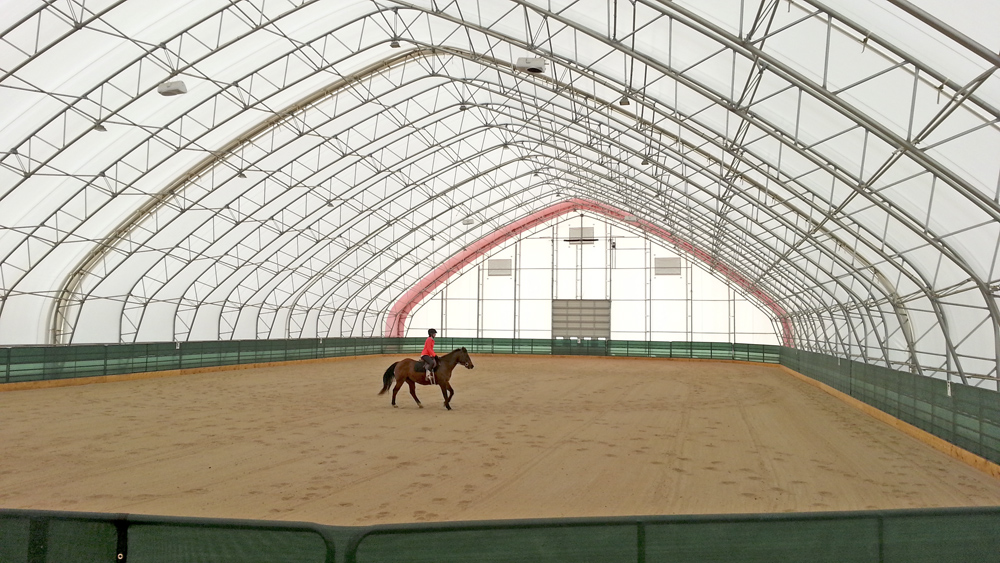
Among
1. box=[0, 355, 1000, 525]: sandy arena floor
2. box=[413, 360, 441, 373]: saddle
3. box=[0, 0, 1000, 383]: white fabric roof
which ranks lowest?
box=[0, 355, 1000, 525]: sandy arena floor

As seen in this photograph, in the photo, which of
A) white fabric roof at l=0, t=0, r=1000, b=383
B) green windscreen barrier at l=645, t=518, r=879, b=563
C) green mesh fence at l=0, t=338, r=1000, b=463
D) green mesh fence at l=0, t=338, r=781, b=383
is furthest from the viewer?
green mesh fence at l=0, t=338, r=781, b=383

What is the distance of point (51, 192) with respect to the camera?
26.9 metres

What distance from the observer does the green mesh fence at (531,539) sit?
4.12m

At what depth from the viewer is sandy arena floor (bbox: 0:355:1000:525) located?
9.37 metres

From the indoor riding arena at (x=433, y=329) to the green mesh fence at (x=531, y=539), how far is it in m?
0.02

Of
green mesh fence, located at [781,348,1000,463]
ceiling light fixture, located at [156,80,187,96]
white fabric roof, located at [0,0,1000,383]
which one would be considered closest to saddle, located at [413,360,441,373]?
white fabric roof, located at [0,0,1000,383]

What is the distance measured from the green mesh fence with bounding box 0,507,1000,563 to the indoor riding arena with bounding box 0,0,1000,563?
2 cm

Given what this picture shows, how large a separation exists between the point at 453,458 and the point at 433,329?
943cm

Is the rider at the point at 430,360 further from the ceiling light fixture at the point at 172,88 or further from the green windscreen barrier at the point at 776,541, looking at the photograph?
the green windscreen barrier at the point at 776,541

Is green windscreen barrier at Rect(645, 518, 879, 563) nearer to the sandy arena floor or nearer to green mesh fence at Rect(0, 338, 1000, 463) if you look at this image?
the sandy arena floor

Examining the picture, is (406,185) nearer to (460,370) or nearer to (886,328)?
(460,370)

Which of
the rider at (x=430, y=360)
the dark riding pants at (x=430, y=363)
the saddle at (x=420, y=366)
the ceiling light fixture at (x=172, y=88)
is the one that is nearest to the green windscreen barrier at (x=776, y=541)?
the rider at (x=430, y=360)

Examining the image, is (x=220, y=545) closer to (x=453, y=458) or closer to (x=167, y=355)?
(x=453, y=458)

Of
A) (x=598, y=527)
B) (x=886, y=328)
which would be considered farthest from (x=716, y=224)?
(x=598, y=527)
